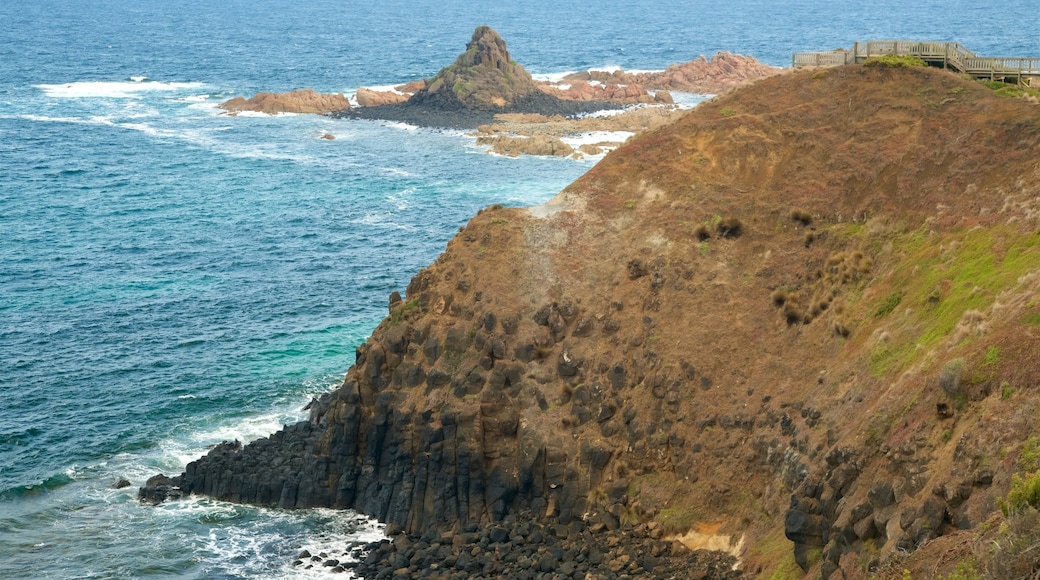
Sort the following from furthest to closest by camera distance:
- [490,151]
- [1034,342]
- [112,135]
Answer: [112,135] < [490,151] < [1034,342]

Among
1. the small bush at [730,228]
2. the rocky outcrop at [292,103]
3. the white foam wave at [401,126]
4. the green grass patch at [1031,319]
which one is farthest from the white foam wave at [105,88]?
the green grass patch at [1031,319]

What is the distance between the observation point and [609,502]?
49.8 m

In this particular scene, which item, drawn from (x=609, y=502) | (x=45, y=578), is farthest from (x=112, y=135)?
(x=609, y=502)

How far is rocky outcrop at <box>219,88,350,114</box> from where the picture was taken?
16800 centimetres

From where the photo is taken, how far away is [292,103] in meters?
169

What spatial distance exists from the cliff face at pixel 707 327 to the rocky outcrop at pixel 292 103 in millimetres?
110125

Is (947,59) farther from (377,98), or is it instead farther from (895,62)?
(377,98)

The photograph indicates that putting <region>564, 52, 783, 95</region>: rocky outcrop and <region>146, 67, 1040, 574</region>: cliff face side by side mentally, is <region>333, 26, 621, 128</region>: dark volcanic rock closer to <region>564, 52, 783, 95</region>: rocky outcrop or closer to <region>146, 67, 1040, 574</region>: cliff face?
<region>564, 52, 783, 95</region>: rocky outcrop

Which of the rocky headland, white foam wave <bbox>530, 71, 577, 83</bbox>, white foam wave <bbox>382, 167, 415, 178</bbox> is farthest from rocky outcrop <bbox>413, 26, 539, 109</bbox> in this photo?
white foam wave <bbox>382, 167, 415, 178</bbox>

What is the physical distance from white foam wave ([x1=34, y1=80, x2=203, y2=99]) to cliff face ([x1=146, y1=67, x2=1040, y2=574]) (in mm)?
137642

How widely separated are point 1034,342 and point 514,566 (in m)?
21.5

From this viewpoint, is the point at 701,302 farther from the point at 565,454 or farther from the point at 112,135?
the point at 112,135

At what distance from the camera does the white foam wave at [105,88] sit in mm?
185875

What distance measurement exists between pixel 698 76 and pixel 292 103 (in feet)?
203
